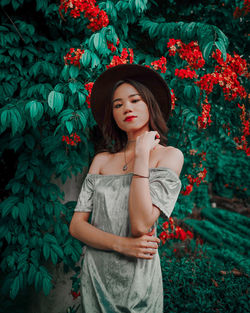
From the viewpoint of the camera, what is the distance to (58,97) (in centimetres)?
185

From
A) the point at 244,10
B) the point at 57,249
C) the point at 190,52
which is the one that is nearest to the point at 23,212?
the point at 57,249

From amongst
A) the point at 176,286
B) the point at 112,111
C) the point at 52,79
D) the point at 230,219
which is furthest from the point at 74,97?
the point at 230,219

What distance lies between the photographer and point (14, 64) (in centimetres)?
250

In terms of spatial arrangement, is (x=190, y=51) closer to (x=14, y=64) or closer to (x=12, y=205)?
(x=14, y=64)

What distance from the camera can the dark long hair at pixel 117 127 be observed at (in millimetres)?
1547

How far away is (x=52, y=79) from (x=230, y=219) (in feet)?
14.4

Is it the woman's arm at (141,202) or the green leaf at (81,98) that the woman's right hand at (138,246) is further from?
the green leaf at (81,98)

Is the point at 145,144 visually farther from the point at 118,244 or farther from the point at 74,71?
the point at 74,71

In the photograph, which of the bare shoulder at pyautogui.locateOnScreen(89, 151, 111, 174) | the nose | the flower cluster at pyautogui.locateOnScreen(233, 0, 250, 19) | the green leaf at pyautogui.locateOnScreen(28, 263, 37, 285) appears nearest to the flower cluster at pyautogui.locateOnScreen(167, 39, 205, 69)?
the flower cluster at pyautogui.locateOnScreen(233, 0, 250, 19)

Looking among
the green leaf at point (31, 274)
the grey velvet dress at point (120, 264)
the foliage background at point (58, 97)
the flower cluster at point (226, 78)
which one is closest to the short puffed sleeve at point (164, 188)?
the grey velvet dress at point (120, 264)

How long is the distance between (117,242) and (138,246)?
0.36 ft

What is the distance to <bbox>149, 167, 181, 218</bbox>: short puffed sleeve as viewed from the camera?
50.8 inches

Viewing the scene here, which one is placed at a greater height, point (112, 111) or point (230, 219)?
point (112, 111)

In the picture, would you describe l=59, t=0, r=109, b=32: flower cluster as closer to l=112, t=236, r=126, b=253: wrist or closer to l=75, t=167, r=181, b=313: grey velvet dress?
l=75, t=167, r=181, b=313: grey velvet dress
